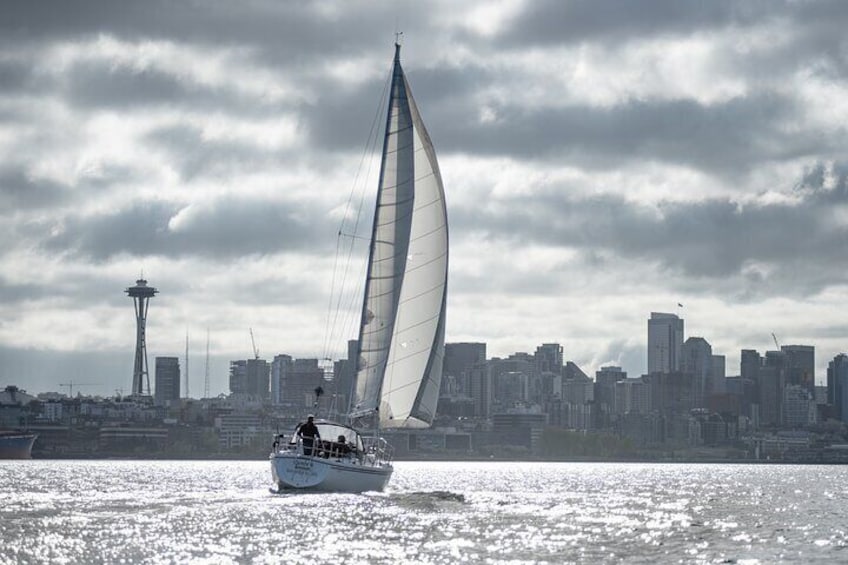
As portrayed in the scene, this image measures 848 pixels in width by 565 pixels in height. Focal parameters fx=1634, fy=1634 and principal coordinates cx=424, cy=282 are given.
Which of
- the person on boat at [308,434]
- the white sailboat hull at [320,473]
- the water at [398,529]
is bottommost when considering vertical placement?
the water at [398,529]

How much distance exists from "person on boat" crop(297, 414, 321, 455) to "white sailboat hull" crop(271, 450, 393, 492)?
15.7 inches

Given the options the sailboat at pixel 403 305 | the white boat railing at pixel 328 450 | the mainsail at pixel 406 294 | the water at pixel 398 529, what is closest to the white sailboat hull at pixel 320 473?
the white boat railing at pixel 328 450

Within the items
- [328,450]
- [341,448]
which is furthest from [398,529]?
[341,448]

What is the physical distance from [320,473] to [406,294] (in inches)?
378

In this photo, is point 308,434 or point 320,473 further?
point 308,434

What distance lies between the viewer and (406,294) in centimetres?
7719

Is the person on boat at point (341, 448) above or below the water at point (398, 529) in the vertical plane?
above

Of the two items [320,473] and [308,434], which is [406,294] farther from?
[320,473]

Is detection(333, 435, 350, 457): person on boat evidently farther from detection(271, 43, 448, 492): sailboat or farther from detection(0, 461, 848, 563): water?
detection(0, 461, 848, 563): water

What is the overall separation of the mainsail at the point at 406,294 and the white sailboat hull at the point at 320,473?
9.44 feet

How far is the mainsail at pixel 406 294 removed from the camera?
77.0 metres

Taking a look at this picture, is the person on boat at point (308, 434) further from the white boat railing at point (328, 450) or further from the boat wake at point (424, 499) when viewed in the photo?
the boat wake at point (424, 499)

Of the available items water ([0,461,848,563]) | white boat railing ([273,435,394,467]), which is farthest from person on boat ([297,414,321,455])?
water ([0,461,848,563])

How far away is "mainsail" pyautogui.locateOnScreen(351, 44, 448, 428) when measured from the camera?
3031 inches
